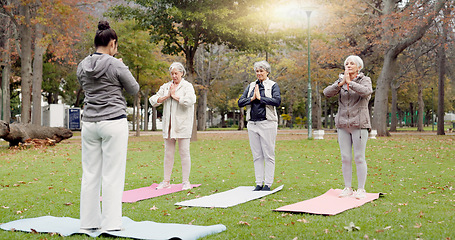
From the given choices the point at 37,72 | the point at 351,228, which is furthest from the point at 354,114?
the point at 37,72

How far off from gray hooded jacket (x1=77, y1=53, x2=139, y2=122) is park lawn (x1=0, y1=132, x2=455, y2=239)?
48.4 inches

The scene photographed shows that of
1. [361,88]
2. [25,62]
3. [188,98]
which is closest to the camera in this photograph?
[361,88]

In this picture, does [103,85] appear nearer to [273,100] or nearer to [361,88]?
[273,100]

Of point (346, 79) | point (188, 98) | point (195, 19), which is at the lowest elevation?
point (188, 98)

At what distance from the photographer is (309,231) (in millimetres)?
4793

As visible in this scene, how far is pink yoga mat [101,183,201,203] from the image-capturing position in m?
7.06

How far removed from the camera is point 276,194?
7383mm

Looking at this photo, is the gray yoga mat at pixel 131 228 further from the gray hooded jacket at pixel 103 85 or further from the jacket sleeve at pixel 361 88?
the jacket sleeve at pixel 361 88

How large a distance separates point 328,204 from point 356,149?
1158mm

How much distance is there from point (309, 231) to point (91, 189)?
7.29 ft

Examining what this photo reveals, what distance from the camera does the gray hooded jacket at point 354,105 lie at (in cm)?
687

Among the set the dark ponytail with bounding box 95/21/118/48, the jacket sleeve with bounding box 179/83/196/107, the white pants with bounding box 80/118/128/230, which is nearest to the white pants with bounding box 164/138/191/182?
the jacket sleeve with bounding box 179/83/196/107

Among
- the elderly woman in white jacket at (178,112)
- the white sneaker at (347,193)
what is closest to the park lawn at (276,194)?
the white sneaker at (347,193)

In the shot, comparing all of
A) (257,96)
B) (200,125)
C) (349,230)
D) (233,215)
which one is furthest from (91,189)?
(200,125)
